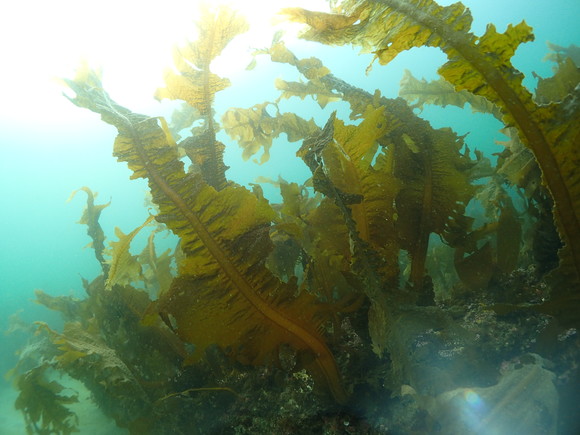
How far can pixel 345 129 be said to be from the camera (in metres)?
1.15

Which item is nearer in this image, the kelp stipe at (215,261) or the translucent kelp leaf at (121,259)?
the kelp stipe at (215,261)

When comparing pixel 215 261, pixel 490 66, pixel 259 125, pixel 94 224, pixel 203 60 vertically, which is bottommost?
pixel 490 66

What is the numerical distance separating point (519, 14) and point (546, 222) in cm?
Result: 5658

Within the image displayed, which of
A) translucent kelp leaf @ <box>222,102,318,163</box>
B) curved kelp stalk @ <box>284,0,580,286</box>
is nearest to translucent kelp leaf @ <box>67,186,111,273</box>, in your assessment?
translucent kelp leaf @ <box>222,102,318,163</box>

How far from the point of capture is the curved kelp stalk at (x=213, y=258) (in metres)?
1.06

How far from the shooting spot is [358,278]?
1109mm

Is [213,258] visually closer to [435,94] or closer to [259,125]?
[259,125]

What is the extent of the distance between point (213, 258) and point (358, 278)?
20.9 inches

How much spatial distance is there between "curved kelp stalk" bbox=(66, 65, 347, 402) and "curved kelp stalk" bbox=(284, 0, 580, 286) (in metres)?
0.64

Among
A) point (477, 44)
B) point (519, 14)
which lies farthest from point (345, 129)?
point (519, 14)

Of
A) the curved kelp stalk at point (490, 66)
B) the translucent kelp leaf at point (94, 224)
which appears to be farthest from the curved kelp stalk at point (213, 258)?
the translucent kelp leaf at point (94, 224)

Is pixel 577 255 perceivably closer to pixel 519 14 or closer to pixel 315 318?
pixel 315 318

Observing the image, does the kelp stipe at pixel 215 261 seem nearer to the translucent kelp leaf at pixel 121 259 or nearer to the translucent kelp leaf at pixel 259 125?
the translucent kelp leaf at pixel 121 259

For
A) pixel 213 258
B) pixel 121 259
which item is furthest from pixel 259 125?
pixel 213 258
